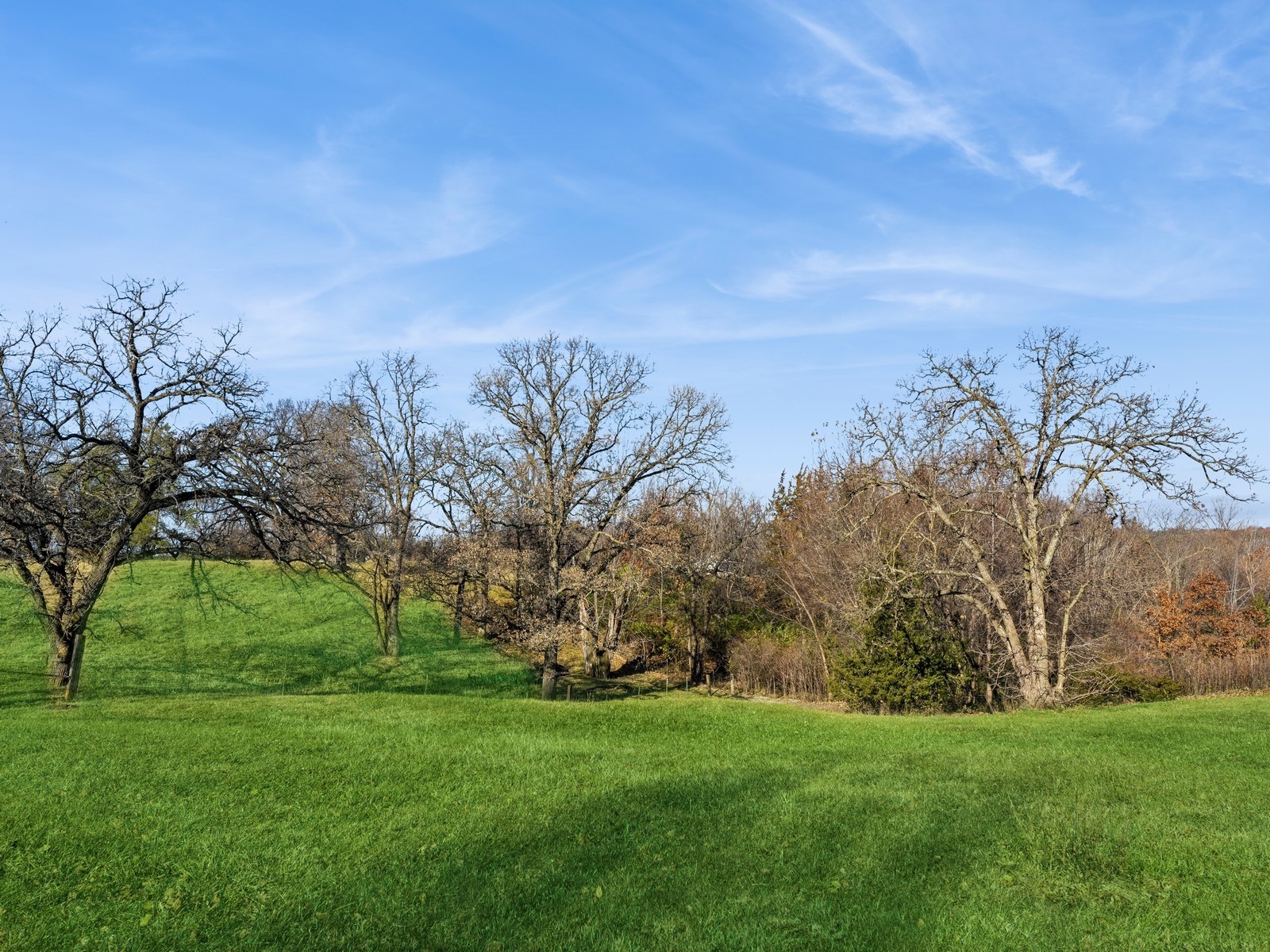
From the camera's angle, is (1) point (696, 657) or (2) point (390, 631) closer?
(2) point (390, 631)

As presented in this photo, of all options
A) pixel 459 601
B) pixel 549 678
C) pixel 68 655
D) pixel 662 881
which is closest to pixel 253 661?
pixel 459 601

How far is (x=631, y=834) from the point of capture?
7750 millimetres

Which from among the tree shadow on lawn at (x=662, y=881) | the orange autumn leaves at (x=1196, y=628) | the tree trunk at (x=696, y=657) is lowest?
the tree trunk at (x=696, y=657)

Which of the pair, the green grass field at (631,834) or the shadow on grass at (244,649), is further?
the shadow on grass at (244,649)

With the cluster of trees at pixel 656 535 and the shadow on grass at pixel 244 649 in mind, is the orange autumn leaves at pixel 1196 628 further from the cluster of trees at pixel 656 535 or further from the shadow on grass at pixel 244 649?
the shadow on grass at pixel 244 649

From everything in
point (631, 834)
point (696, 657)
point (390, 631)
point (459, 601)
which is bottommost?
point (696, 657)

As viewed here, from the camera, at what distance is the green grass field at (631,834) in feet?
18.7

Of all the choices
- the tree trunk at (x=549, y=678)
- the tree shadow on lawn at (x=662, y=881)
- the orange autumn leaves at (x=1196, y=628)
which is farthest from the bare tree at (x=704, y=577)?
the tree shadow on lawn at (x=662, y=881)

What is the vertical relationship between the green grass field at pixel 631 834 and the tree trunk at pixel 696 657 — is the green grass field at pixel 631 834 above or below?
above

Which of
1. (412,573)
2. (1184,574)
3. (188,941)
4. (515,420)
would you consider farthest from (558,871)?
(1184,574)

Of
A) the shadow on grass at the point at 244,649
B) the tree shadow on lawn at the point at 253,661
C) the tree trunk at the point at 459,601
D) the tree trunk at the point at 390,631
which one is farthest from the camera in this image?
the tree trunk at the point at 390,631

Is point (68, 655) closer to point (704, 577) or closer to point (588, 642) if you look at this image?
point (588, 642)

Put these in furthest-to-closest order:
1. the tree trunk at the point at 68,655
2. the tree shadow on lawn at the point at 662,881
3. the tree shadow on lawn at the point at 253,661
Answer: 1. the tree shadow on lawn at the point at 253,661
2. the tree trunk at the point at 68,655
3. the tree shadow on lawn at the point at 662,881

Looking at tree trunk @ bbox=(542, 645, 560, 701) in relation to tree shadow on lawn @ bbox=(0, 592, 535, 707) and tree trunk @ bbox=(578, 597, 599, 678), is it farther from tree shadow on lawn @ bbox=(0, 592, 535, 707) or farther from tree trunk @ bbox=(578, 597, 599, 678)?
tree trunk @ bbox=(578, 597, 599, 678)
